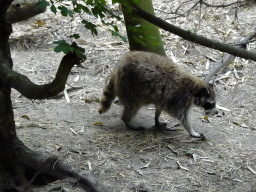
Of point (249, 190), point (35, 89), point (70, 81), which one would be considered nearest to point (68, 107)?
point (70, 81)

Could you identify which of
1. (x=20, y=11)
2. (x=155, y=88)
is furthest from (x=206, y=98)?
(x=20, y=11)

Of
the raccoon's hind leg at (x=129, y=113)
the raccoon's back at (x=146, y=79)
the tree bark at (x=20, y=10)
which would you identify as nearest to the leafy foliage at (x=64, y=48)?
the raccoon's back at (x=146, y=79)

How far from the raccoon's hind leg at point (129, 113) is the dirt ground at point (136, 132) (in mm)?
117

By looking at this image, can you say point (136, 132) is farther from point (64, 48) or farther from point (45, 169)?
point (64, 48)

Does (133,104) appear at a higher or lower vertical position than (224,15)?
lower

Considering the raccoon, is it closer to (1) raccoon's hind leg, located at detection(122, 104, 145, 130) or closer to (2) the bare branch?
(1) raccoon's hind leg, located at detection(122, 104, 145, 130)

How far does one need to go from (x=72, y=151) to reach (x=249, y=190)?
2.30 m

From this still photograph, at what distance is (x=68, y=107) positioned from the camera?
19.0 feet

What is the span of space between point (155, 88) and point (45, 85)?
2500 mm

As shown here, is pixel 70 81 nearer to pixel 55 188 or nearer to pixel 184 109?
pixel 184 109

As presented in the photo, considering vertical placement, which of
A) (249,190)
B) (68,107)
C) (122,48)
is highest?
(122,48)

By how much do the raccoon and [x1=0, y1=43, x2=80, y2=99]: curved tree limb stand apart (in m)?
2.24

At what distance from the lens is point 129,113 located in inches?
208

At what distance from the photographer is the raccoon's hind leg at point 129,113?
525 cm
